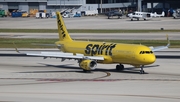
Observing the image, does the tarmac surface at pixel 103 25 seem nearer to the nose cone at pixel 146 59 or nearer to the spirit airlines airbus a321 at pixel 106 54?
the spirit airlines airbus a321 at pixel 106 54

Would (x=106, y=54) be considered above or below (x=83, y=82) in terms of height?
above

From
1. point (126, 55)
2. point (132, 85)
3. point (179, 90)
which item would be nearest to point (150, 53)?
point (126, 55)

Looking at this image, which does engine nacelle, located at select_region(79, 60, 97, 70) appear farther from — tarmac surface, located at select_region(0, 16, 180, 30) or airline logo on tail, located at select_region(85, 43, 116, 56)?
tarmac surface, located at select_region(0, 16, 180, 30)

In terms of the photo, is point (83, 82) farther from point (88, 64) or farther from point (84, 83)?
point (88, 64)

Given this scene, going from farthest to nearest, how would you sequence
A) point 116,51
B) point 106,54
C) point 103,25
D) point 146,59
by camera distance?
point 103,25, point 106,54, point 116,51, point 146,59

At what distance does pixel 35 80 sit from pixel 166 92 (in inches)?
542

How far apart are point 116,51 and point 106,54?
4.99ft

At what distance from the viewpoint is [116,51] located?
170 feet

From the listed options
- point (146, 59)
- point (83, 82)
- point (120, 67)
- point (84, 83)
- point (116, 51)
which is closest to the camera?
point (84, 83)

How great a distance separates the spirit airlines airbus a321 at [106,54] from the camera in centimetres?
5000

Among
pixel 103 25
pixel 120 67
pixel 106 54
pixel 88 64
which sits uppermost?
pixel 106 54

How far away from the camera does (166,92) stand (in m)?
38.5

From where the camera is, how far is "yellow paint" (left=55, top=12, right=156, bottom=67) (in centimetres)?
4988

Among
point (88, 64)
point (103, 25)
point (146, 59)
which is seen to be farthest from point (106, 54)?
point (103, 25)
